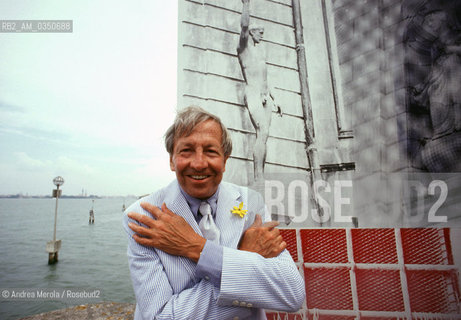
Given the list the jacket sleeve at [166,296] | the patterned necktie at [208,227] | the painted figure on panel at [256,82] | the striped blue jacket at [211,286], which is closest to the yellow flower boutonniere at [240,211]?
the patterned necktie at [208,227]

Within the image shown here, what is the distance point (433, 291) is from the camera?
67.1 inches

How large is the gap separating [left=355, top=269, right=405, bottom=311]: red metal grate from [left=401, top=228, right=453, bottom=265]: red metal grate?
18 cm

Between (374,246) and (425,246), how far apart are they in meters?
0.33

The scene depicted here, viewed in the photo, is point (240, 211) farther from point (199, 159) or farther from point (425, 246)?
point (425, 246)

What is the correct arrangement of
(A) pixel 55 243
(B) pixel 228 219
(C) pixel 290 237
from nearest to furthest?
(B) pixel 228 219
(C) pixel 290 237
(A) pixel 55 243

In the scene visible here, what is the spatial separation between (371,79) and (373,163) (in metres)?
0.97

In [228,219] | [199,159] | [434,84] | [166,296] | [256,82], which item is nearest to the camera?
[166,296]

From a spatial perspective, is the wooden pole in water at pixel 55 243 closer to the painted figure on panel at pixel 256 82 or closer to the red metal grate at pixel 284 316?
the painted figure on panel at pixel 256 82

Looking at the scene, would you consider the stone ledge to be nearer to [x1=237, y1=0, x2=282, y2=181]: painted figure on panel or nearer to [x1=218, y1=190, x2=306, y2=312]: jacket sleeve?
[x1=237, y1=0, x2=282, y2=181]: painted figure on panel

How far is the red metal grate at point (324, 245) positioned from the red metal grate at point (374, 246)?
9 cm

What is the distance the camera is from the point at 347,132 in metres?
2.71

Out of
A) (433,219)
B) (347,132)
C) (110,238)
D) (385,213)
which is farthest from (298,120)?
(110,238)

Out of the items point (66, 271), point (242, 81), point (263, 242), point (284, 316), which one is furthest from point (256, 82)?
point (66, 271)

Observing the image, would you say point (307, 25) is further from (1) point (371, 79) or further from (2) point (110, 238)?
(2) point (110, 238)
